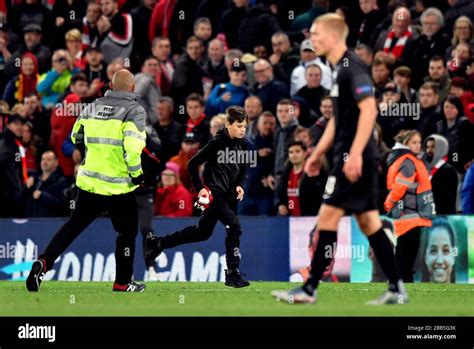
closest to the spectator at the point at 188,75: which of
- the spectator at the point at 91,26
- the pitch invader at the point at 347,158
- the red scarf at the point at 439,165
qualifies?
the spectator at the point at 91,26

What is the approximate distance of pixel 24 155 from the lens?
22688 millimetres

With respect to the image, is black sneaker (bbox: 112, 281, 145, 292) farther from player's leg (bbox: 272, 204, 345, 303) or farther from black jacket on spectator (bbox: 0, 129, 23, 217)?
black jacket on spectator (bbox: 0, 129, 23, 217)

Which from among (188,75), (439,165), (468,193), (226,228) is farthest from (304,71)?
(226,228)

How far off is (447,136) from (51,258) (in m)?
7.71

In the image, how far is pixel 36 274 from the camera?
49.4 feet

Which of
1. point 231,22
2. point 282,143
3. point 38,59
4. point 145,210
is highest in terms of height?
point 231,22

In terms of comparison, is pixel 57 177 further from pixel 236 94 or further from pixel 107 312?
pixel 107 312

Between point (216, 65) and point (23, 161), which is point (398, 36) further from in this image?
point (23, 161)

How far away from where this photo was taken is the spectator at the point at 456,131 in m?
20.6

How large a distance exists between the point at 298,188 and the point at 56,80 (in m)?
5.42

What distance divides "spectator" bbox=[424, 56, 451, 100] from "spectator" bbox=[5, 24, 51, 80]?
717cm

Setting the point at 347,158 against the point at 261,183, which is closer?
the point at 347,158

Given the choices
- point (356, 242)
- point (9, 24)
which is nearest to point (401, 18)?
point (356, 242)

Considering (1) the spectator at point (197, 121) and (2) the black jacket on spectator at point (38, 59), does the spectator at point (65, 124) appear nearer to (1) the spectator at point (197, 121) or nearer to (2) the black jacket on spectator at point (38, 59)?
(1) the spectator at point (197, 121)
